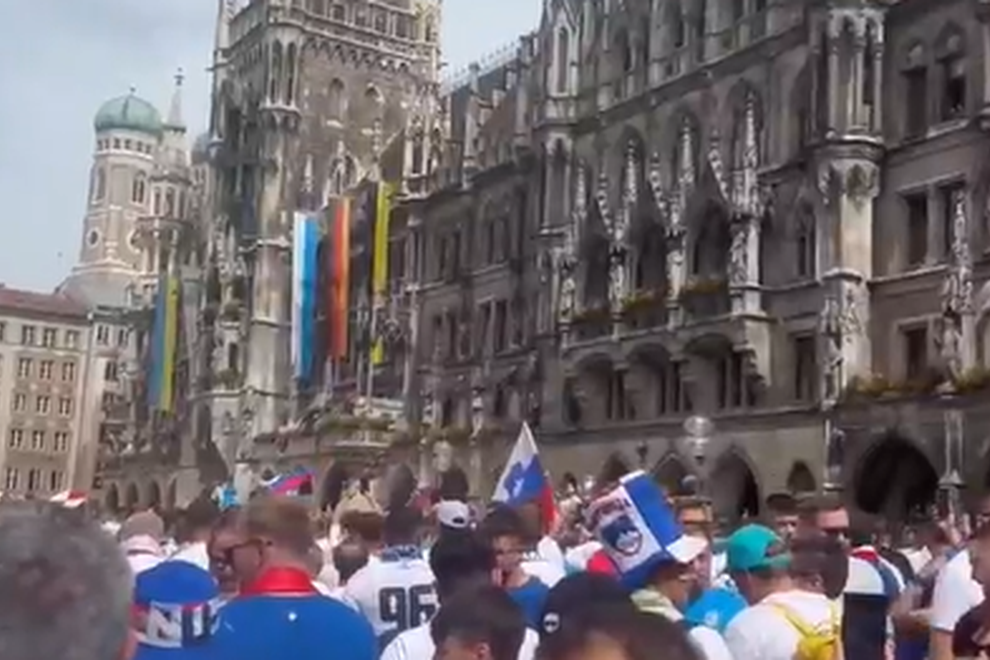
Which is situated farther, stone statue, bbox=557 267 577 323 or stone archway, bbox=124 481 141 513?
stone archway, bbox=124 481 141 513

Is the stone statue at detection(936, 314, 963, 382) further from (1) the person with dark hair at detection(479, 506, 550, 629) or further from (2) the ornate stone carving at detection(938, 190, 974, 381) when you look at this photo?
(1) the person with dark hair at detection(479, 506, 550, 629)

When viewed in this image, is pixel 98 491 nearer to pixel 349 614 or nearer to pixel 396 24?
pixel 396 24

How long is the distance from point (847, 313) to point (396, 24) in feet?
122

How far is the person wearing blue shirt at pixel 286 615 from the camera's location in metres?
5.22

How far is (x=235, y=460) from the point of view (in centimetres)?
5447

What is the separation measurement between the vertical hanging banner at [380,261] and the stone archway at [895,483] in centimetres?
2310

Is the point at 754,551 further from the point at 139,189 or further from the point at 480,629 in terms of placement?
the point at 139,189

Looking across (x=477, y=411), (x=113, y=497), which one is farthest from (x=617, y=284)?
(x=113, y=497)

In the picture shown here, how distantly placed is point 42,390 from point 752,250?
64547mm

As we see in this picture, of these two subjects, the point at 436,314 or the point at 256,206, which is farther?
the point at 256,206

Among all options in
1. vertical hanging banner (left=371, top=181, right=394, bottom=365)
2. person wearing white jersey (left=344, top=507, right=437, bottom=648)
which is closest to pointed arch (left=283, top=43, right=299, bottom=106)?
vertical hanging banner (left=371, top=181, right=394, bottom=365)

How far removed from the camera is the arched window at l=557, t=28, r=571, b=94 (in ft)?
130

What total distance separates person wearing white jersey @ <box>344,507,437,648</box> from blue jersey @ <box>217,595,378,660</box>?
6.07 feet

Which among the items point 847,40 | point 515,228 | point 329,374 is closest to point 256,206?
point 329,374
